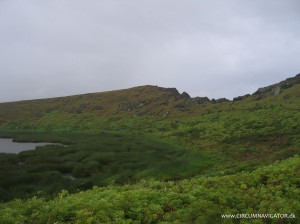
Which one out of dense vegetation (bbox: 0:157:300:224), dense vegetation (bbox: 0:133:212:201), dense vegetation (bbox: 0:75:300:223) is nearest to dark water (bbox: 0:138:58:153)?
dense vegetation (bbox: 0:75:300:223)

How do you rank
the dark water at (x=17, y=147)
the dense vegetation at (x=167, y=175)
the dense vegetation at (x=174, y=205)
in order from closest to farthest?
the dense vegetation at (x=174, y=205)
the dense vegetation at (x=167, y=175)
the dark water at (x=17, y=147)

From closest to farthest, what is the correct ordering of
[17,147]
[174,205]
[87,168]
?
[174,205], [87,168], [17,147]

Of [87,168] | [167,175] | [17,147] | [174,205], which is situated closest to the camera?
[174,205]

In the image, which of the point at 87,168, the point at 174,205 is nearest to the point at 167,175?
the point at 87,168

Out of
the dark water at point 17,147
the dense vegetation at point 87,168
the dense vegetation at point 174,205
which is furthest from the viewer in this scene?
the dark water at point 17,147

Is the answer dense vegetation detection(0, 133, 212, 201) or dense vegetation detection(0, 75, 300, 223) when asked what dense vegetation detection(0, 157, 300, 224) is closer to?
dense vegetation detection(0, 75, 300, 223)

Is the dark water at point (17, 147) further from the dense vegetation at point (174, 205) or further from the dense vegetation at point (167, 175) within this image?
the dense vegetation at point (174, 205)

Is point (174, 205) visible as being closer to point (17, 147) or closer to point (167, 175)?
point (167, 175)

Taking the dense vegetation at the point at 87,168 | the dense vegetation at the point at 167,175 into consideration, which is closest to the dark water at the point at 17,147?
the dense vegetation at the point at 167,175

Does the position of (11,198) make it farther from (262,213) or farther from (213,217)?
(262,213)

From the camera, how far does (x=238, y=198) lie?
1817cm

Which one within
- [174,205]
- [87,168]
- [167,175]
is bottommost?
[167,175]

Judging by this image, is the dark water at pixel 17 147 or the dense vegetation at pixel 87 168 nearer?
the dense vegetation at pixel 87 168

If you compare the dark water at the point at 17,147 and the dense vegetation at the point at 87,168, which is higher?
the dark water at the point at 17,147
